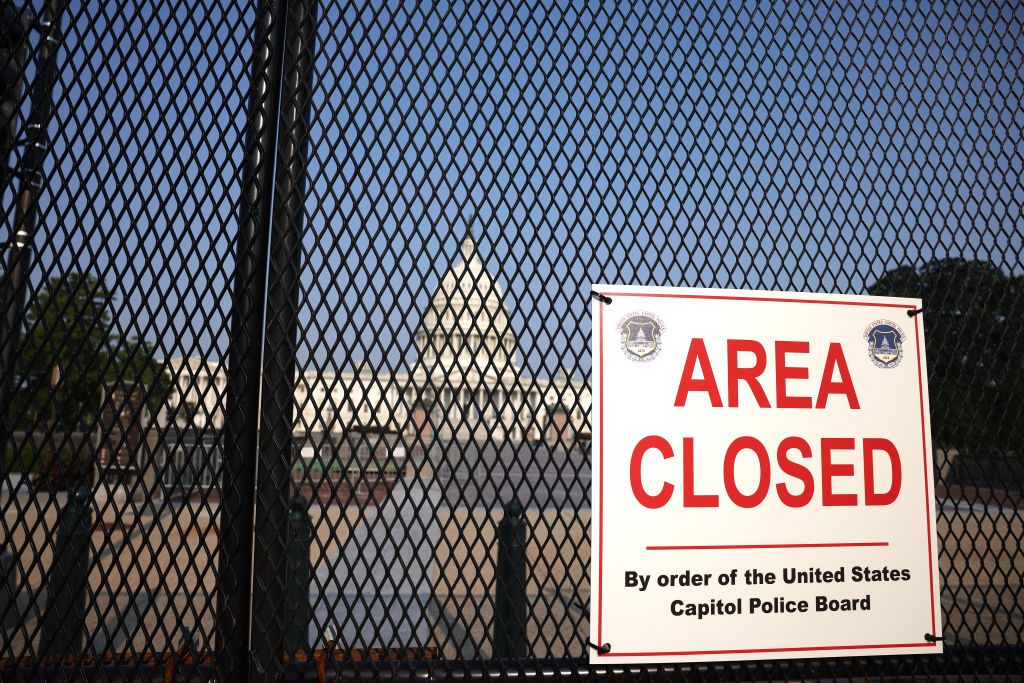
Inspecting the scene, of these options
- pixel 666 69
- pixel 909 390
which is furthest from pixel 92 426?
pixel 909 390

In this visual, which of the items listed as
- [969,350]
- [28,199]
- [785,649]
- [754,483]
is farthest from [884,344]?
[28,199]

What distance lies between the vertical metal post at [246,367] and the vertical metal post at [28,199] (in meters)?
0.48

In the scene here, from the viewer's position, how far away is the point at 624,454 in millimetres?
1820

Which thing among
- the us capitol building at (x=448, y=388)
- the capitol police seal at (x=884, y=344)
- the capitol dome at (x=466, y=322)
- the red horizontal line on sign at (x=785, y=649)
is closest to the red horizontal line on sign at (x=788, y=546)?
the red horizontal line on sign at (x=785, y=649)

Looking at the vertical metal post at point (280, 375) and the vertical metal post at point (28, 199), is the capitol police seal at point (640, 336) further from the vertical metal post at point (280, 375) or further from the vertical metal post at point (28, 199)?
the vertical metal post at point (28, 199)

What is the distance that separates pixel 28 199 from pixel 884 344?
221 cm

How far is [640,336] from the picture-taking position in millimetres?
1867

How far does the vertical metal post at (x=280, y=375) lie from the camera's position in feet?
5.52

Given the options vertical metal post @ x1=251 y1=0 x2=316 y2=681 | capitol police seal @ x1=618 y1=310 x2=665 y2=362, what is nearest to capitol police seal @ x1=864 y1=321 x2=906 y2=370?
capitol police seal @ x1=618 y1=310 x2=665 y2=362

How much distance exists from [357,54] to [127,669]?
1556 millimetres

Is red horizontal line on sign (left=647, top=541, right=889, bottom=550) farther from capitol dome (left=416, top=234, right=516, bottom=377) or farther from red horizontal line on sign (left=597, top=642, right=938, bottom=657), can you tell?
capitol dome (left=416, top=234, right=516, bottom=377)

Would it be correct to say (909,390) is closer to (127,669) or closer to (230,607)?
(230,607)

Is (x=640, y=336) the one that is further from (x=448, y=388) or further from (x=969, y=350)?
(x=969, y=350)

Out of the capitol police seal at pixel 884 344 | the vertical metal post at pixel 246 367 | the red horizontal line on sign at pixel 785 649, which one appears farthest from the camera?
the capitol police seal at pixel 884 344
